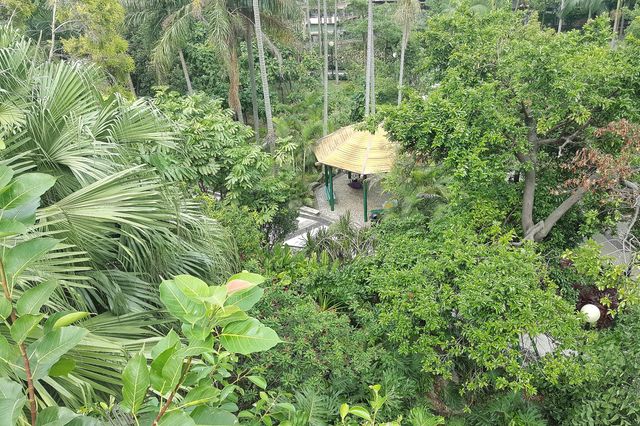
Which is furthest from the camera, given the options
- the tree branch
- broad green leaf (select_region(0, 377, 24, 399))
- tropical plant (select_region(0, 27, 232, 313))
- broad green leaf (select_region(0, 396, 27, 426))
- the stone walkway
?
the stone walkway

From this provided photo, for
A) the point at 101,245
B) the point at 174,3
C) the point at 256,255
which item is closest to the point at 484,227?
the point at 256,255

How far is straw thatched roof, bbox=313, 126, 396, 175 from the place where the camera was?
1357cm

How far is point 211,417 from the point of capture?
4.67 feet

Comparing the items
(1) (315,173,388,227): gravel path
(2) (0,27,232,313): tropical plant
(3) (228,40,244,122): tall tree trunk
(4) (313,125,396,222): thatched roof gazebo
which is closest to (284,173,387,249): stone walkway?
(1) (315,173,388,227): gravel path

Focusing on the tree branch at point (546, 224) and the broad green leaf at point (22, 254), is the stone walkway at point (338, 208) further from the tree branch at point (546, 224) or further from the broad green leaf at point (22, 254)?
the broad green leaf at point (22, 254)

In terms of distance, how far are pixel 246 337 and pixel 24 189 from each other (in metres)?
0.73

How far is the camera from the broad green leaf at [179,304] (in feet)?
4.27

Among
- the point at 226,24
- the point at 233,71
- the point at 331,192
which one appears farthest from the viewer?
the point at 331,192

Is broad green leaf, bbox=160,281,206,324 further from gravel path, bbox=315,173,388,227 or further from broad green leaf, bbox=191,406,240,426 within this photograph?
gravel path, bbox=315,173,388,227

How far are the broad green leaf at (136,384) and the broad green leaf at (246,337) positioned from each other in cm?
23

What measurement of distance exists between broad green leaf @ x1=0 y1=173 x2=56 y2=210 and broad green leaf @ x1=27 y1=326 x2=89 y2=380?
367mm

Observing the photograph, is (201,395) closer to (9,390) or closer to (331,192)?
(9,390)

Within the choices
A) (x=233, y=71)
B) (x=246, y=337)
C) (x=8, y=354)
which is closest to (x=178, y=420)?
(x=246, y=337)

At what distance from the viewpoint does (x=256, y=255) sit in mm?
7340
